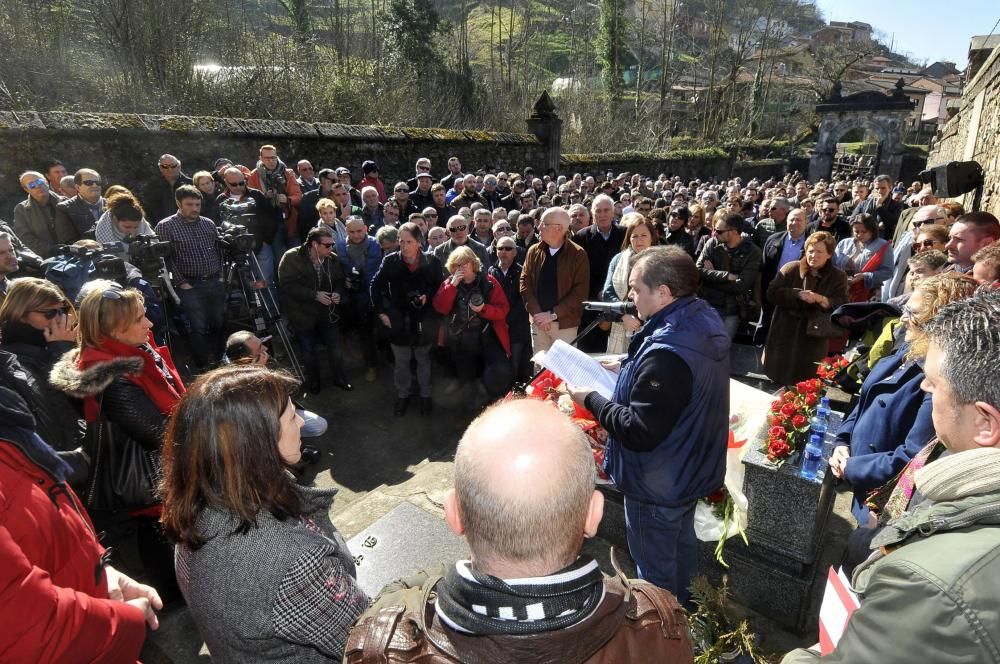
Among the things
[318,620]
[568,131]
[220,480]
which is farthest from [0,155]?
[568,131]

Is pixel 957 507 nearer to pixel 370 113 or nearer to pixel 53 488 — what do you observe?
pixel 53 488

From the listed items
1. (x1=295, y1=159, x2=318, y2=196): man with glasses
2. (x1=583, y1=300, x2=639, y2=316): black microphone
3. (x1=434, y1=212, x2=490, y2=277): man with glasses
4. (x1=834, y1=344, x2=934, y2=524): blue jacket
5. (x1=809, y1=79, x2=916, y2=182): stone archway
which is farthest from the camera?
(x1=809, y1=79, x2=916, y2=182): stone archway

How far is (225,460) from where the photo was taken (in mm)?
1547

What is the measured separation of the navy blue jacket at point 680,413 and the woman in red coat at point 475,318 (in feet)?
8.77

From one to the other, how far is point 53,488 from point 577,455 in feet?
5.43

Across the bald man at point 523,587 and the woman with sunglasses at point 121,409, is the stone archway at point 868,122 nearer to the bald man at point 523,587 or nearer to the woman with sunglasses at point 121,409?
the woman with sunglasses at point 121,409

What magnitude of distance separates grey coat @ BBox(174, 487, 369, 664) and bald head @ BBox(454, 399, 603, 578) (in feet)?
1.91

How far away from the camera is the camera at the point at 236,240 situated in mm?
5148

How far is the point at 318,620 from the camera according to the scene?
4.72 ft

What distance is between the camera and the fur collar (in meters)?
2.43

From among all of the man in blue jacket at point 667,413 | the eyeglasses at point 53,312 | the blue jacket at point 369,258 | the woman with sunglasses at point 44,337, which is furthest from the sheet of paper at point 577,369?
the blue jacket at point 369,258

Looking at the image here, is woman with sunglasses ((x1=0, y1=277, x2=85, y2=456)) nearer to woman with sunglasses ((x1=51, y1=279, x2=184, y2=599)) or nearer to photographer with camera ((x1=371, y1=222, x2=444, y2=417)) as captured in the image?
woman with sunglasses ((x1=51, y1=279, x2=184, y2=599))

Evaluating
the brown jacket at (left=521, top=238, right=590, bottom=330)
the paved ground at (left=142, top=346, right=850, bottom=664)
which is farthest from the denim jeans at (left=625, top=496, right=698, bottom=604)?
the brown jacket at (left=521, top=238, right=590, bottom=330)

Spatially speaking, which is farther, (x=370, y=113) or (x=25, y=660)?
(x=370, y=113)
